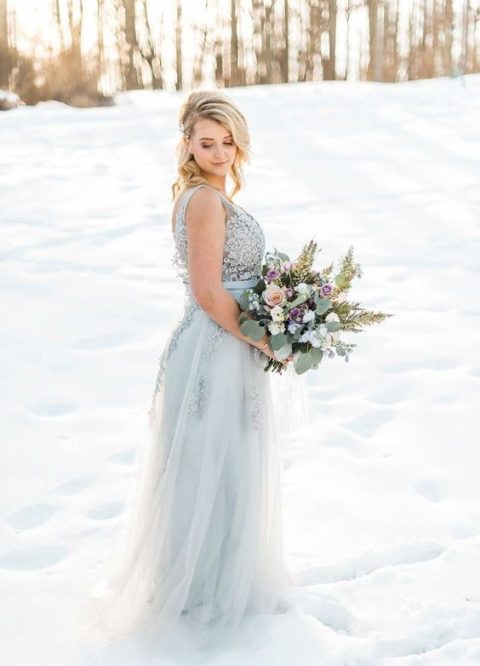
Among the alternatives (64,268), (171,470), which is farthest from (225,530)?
(64,268)

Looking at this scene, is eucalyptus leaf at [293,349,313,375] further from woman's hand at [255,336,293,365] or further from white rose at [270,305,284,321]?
white rose at [270,305,284,321]

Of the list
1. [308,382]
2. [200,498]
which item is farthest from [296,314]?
[308,382]

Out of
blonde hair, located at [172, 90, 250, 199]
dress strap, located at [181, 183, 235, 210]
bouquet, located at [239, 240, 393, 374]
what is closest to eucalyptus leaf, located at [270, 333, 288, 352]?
bouquet, located at [239, 240, 393, 374]

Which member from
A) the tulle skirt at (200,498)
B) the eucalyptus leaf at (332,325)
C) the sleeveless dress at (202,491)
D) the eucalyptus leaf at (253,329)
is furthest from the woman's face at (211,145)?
the eucalyptus leaf at (332,325)

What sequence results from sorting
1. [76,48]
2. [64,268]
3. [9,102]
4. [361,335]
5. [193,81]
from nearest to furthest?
[361,335] < [64,268] < [9,102] < [76,48] < [193,81]

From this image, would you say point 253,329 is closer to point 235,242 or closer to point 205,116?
point 235,242

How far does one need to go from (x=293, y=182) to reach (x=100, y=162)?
8.72 feet

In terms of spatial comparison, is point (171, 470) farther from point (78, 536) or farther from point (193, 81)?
point (193, 81)

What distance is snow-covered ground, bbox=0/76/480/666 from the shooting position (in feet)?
10.6

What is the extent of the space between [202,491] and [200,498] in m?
0.03

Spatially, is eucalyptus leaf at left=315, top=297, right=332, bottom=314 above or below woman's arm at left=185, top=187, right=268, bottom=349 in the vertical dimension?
below

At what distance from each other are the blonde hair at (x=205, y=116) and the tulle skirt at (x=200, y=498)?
388mm

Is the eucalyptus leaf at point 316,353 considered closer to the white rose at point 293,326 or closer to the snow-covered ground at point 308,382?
the white rose at point 293,326

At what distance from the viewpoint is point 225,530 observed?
303cm
